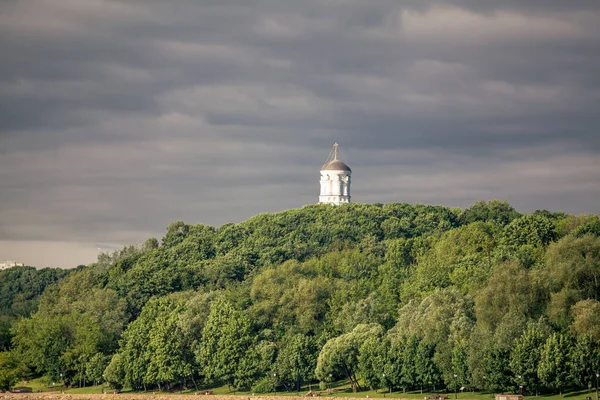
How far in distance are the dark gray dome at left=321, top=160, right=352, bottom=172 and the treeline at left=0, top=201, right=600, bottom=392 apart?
9.45 metres

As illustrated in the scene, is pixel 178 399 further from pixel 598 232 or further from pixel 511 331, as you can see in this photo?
pixel 598 232

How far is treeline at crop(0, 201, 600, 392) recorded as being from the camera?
320 feet

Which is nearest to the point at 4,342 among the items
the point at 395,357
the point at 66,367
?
the point at 66,367

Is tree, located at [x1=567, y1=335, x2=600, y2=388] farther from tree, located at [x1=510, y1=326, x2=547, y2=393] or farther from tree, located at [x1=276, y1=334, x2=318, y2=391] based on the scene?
tree, located at [x1=276, y1=334, x2=318, y2=391]

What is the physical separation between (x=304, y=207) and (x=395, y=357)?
81.2m

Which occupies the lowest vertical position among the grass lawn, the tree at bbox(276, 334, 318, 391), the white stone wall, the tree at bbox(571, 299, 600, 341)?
the grass lawn

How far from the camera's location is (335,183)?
596 feet

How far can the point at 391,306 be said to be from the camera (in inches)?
4739

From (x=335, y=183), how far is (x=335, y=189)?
1.50 m

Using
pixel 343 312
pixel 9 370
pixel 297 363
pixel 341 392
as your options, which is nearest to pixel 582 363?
pixel 341 392

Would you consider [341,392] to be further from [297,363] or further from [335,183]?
[335,183]

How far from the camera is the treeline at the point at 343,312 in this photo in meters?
97.6

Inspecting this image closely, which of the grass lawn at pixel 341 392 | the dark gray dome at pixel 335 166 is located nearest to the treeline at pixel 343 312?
the grass lawn at pixel 341 392

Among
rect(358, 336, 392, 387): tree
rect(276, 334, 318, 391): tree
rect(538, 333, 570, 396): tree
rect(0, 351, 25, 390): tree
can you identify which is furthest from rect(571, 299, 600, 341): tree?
rect(0, 351, 25, 390): tree
